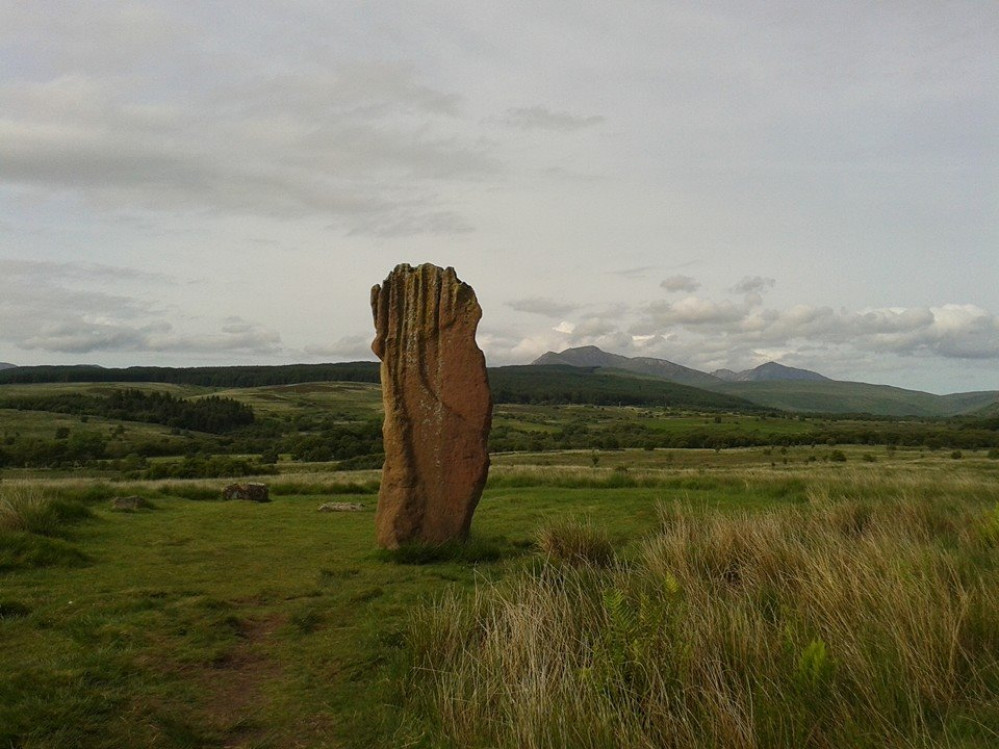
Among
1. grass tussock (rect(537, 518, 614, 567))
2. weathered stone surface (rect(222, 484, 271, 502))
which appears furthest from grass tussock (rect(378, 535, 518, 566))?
weathered stone surface (rect(222, 484, 271, 502))

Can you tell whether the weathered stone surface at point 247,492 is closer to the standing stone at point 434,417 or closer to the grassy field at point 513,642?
the grassy field at point 513,642

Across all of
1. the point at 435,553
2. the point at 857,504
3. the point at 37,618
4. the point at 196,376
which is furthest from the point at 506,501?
the point at 196,376

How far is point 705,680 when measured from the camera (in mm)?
4965

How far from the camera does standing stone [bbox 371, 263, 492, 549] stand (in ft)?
39.8

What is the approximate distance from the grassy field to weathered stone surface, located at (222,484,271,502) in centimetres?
788

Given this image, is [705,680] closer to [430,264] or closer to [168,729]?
[168,729]

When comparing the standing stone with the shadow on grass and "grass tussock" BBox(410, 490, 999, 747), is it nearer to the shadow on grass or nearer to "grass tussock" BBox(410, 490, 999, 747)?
the shadow on grass

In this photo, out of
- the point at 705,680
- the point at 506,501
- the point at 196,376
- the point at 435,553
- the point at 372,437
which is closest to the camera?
the point at 705,680

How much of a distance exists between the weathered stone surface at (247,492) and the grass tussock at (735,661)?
543 inches

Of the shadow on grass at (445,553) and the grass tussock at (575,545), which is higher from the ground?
the grass tussock at (575,545)

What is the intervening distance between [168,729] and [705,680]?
385 centimetres

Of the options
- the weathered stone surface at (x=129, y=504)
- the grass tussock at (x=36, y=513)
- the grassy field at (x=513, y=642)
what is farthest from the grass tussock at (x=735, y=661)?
the weathered stone surface at (x=129, y=504)

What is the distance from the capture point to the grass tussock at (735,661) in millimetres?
4355

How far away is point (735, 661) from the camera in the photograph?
517 centimetres
